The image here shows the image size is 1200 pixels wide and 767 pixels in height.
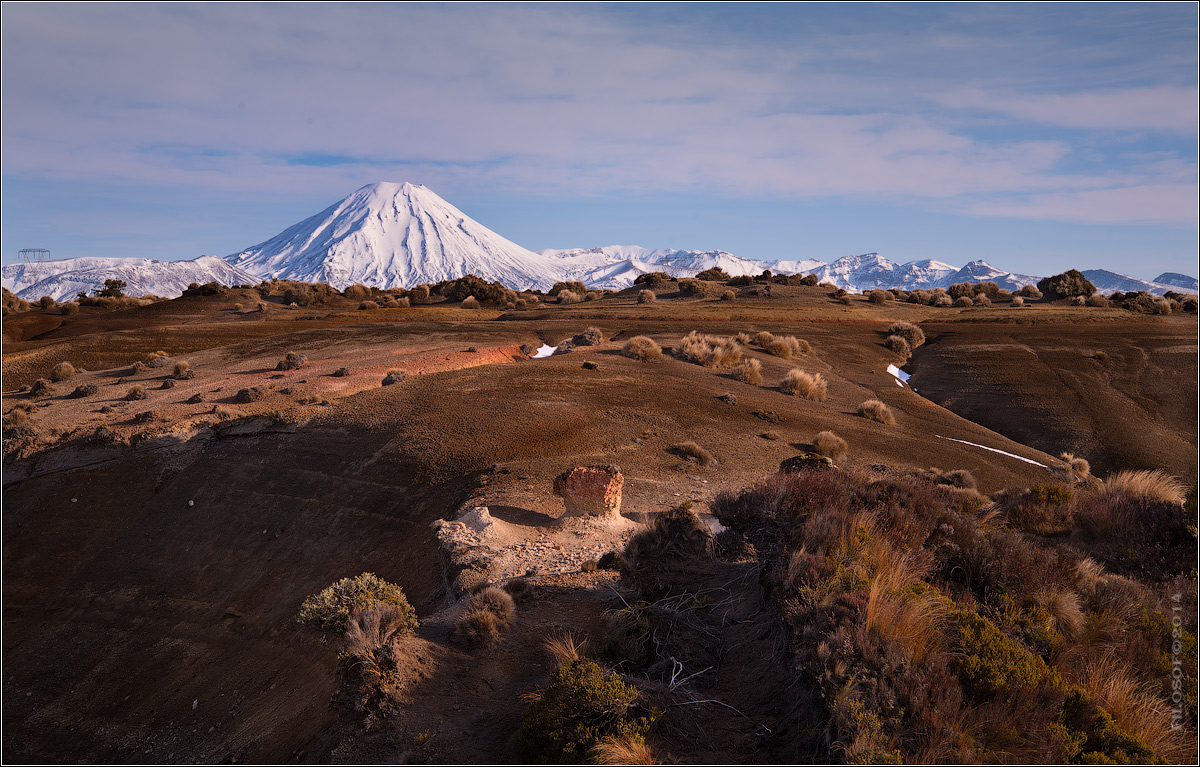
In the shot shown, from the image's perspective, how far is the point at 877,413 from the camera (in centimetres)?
1914

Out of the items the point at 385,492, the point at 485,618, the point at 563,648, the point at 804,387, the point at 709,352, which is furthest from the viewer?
the point at 709,352

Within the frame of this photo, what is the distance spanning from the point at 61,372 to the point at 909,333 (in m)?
40.2

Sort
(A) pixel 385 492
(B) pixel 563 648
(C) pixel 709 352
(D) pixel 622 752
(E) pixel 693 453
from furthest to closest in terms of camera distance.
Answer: (C) pixel 709 352, (E) pixel 693 453, (A) pixel 385 492, (B) pixel 563 648, (D) pixel 622 752

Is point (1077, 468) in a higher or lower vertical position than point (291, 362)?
lower

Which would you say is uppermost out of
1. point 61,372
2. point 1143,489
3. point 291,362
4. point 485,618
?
point 291,362

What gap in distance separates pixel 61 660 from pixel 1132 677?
15.3m

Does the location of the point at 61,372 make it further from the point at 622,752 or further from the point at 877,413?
the point at 877,413

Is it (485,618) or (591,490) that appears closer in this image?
(485,618)

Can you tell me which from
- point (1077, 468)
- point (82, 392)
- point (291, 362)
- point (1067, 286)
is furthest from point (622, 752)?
point (1067, 286)

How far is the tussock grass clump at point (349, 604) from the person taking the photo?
6621mm

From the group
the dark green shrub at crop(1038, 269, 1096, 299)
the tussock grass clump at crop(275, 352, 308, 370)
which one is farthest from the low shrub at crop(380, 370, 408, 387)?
the dark green shrub at crop(1038, 269, 1096, 299)

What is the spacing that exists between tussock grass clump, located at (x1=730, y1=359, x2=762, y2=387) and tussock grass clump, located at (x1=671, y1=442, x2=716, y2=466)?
8187 millimetres

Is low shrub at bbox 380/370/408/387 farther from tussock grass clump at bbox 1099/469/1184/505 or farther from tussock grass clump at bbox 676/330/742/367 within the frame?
tussock grass clump at bbox 1099/469/1184/505

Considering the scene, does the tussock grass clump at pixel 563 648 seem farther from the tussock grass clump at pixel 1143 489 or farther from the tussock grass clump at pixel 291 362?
the tussock grass clump at pixel 291 362
